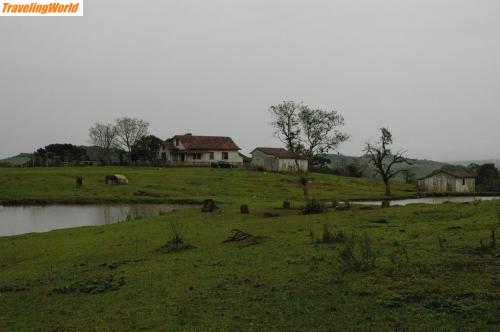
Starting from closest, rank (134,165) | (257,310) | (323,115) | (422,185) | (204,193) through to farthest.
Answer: (257,310) → (323,115) → (204,193) → (422,185) → (134,165)

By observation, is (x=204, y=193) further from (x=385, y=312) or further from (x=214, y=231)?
(x=385, y=312)

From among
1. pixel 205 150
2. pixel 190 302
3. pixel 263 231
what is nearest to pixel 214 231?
pixel 263 231

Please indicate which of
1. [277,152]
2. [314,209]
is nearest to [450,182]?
[277,152]

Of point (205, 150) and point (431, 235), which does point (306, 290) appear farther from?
point (205, 150)

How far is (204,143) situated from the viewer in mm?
96250

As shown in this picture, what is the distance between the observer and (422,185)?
80188mm

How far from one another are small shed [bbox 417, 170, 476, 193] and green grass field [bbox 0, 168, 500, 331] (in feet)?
188

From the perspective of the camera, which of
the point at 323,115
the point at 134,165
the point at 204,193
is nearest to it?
the point at 323,115

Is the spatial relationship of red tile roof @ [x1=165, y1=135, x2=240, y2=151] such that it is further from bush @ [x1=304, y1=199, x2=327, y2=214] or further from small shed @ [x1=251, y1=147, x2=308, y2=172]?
bush @ [x1=304, y1=199, x2=327, y2=214]

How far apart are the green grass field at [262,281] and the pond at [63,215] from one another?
31.7 ft

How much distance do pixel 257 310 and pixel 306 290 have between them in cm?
164

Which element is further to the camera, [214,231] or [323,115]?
[323,115]

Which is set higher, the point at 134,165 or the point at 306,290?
the point at 134,165

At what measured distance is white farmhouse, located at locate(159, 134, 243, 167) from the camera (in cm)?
9394
